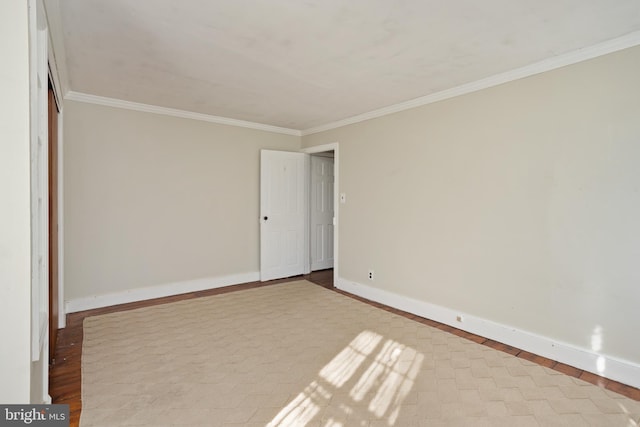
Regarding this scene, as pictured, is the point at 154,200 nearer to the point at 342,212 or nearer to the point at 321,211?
the point at 342,212

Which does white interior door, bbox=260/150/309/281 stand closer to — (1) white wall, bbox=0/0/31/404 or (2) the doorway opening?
(2) the doorway opening

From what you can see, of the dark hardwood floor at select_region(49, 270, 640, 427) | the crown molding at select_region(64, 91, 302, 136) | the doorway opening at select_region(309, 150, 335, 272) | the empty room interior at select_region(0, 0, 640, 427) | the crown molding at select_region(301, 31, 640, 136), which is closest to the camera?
the empty room interior at select_region(0, 0, 640, 427)

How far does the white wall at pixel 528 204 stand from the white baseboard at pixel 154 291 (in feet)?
7.27

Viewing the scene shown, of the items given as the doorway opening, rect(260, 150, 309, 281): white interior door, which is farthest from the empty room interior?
the doorway opening

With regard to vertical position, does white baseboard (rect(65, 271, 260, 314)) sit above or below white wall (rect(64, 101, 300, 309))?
below

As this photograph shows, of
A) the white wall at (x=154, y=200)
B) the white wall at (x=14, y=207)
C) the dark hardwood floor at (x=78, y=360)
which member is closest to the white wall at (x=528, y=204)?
the dark hardwood floor at (x=78, y=360)

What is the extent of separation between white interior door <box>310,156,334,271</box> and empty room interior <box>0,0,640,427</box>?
3.58 feet

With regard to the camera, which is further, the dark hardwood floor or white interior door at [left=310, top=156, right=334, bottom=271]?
white interior door at [left=310, top=156, right=334, bottom=271]

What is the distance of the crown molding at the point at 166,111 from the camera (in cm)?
371

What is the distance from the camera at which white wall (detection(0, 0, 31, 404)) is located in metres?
1.36

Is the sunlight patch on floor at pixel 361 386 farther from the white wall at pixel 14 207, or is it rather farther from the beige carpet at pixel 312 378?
the white wall at pixel 14 207

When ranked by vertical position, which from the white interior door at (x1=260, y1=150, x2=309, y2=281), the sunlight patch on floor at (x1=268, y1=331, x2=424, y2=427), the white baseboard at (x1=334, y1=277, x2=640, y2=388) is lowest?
the sunlight patch on floor at (x1=268, y1=331, x2=424, y2=427)

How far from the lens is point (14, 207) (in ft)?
4.56

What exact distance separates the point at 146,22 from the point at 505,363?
3.66 m
